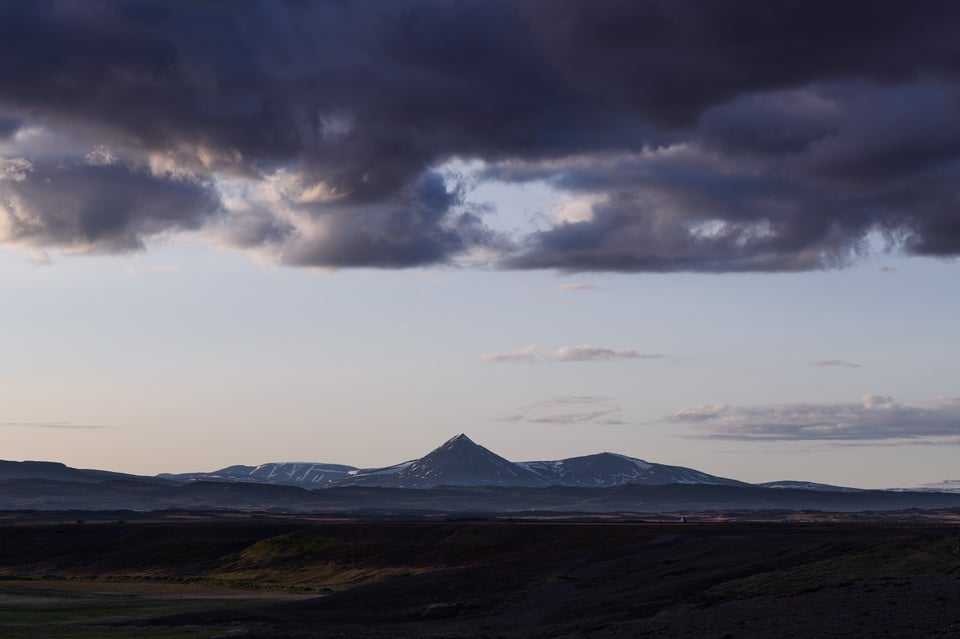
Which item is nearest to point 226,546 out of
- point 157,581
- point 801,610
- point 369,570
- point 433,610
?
point 157,581

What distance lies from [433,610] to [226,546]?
67860mm

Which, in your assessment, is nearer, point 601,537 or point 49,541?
point 601,537

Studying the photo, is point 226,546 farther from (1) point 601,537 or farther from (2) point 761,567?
(2) point 761,567

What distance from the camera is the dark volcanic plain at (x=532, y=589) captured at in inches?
1944

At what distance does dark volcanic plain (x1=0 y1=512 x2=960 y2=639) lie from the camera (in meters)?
49.4

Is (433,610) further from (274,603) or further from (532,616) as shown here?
(274,603)

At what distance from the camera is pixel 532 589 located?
7231 centimetres

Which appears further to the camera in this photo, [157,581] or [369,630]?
[157,581]

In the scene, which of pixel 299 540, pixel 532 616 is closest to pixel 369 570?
pixel 299 540

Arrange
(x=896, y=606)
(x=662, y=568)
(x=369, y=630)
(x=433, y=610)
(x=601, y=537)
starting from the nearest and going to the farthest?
(x=896, y=606)
(x=369, y=630)
(x=433, y=610)
(x=662, y=568)
(x=601, y=537)

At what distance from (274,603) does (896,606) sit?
43.6 meters

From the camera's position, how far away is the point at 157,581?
11088 cm

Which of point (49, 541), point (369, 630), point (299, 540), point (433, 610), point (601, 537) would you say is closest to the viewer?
point (369, 630)

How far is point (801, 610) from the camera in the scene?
4872 centimetres
